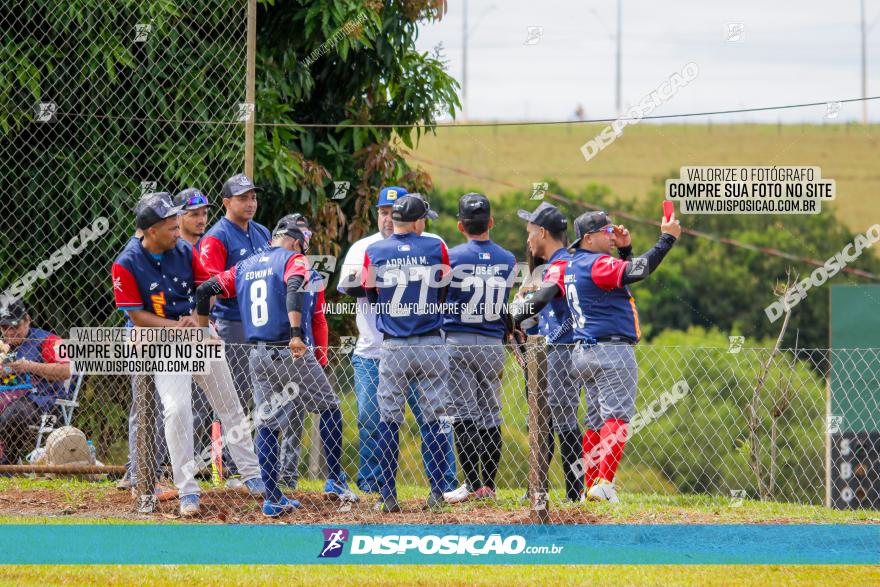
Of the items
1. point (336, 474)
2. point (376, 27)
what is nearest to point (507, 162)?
point (376, 27)

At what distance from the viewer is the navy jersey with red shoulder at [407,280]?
835 cm

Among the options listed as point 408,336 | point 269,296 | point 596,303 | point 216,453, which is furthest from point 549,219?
point 216,453

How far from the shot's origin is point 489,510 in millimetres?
8484

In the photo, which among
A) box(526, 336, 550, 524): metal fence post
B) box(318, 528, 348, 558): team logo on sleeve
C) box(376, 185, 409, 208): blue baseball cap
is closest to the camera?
box(318, 528, 348, 558): team logo on sleeve

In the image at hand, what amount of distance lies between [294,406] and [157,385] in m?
0.94

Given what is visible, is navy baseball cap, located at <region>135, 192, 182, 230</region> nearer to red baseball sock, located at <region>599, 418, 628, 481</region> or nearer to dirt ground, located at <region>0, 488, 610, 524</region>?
dirt ground, located at <region>0, 488, 610, 524</region>

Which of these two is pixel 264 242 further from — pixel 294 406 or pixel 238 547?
pixel 238 547

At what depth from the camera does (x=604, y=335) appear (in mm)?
8758

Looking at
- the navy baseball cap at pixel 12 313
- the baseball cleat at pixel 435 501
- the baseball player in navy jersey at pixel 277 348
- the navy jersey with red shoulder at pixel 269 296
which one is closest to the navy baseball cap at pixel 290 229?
the baseball player in navy jersey at pixel 277 348

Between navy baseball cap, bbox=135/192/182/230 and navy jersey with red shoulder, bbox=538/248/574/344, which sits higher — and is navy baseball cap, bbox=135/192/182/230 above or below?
above

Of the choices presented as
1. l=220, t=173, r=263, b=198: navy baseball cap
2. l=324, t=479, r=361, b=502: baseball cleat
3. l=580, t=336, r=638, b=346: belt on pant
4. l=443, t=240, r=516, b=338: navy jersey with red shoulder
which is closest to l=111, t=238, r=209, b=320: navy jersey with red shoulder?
l=220, t=173, r=263, b=198: navy baseball cap

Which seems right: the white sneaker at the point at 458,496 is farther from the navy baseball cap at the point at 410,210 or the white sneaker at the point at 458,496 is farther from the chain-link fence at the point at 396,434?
the navy baseball cap at the point at 410,210

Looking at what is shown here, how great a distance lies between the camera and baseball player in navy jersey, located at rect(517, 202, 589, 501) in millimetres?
9008

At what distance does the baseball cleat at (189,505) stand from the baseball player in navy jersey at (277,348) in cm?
47
